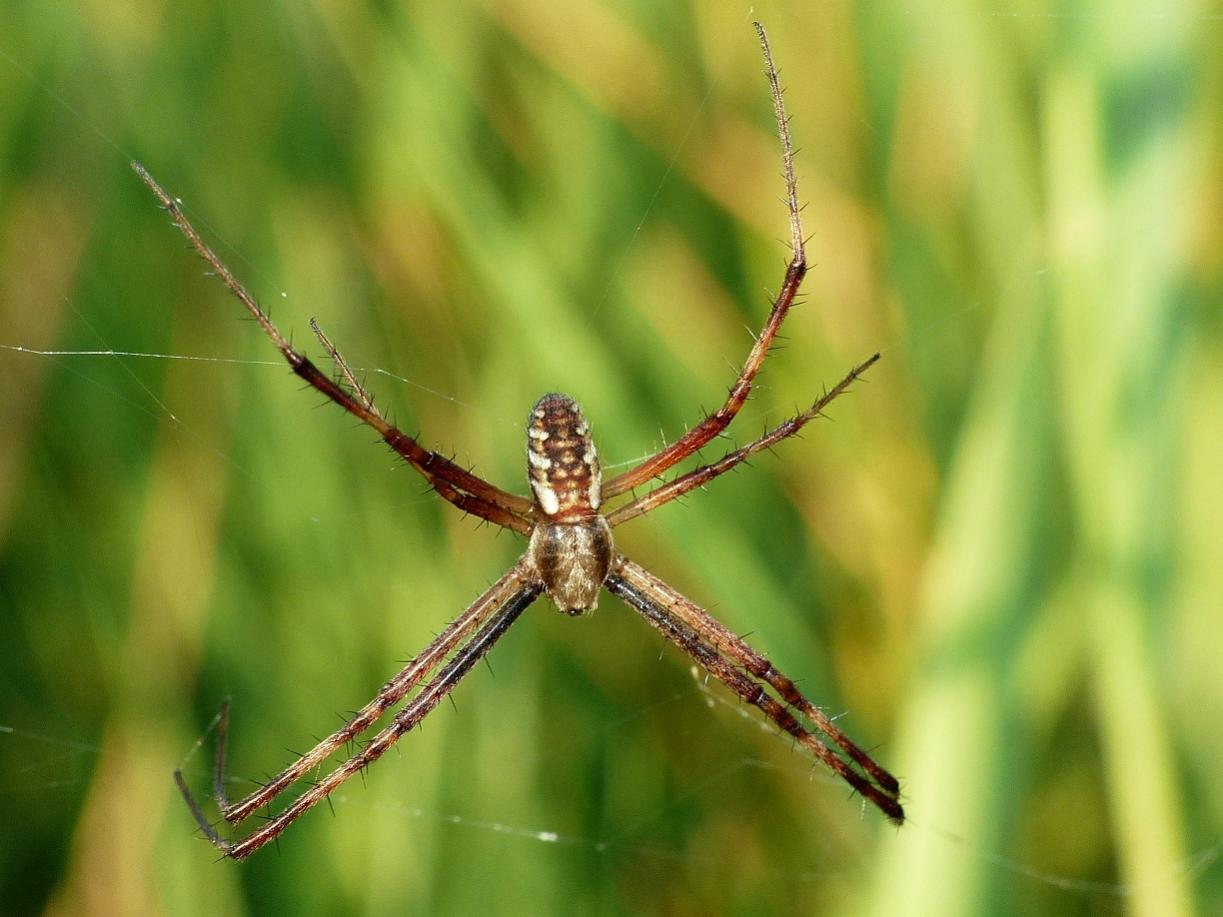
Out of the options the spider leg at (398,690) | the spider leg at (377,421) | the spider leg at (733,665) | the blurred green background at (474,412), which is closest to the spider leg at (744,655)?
the spider leg at (733,665)

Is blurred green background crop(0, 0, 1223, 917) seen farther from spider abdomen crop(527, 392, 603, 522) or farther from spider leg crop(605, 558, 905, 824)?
spider abdomen crop(527, 392, 603, 522)

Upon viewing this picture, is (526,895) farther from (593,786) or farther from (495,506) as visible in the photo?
(495,506)

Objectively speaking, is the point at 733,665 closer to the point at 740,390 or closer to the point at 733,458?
the point at 733,458

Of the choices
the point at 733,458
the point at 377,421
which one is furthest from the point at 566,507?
the point at 377,421

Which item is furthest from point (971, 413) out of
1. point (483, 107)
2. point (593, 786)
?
point (483, 107)

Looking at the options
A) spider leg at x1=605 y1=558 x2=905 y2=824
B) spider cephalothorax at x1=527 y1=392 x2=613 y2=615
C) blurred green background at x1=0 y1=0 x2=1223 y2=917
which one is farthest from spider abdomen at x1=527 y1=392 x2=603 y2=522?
spider leg at x1=605 y1=558 x2=905 y2=824

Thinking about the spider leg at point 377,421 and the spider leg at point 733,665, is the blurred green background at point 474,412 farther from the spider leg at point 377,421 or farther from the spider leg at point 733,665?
the spider leg at point 377,421
